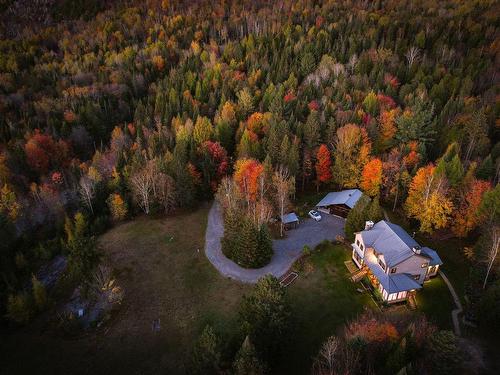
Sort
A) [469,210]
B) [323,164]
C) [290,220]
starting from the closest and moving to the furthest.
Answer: [469,210] → [290,220] → [323,164]

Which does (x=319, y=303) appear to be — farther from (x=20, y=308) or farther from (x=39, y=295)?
(x=20, y=308)

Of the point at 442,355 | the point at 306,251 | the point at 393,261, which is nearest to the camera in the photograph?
the point at 442,355

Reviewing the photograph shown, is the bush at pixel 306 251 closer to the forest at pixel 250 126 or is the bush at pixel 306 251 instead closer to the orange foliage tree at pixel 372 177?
the forest at pixel 250 126

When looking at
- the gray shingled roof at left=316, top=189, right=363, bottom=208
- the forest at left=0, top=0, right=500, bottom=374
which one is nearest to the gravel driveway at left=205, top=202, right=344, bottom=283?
the forest at left=0, top=0, right=500, bottom=374

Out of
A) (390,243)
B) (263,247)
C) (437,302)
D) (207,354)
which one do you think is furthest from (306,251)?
(207,354)

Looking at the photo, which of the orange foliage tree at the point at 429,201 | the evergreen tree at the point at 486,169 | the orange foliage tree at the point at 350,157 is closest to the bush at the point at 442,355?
the orange foliage tree at the point at 429,201

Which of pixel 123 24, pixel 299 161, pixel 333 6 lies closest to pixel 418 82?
pixel 299 161
